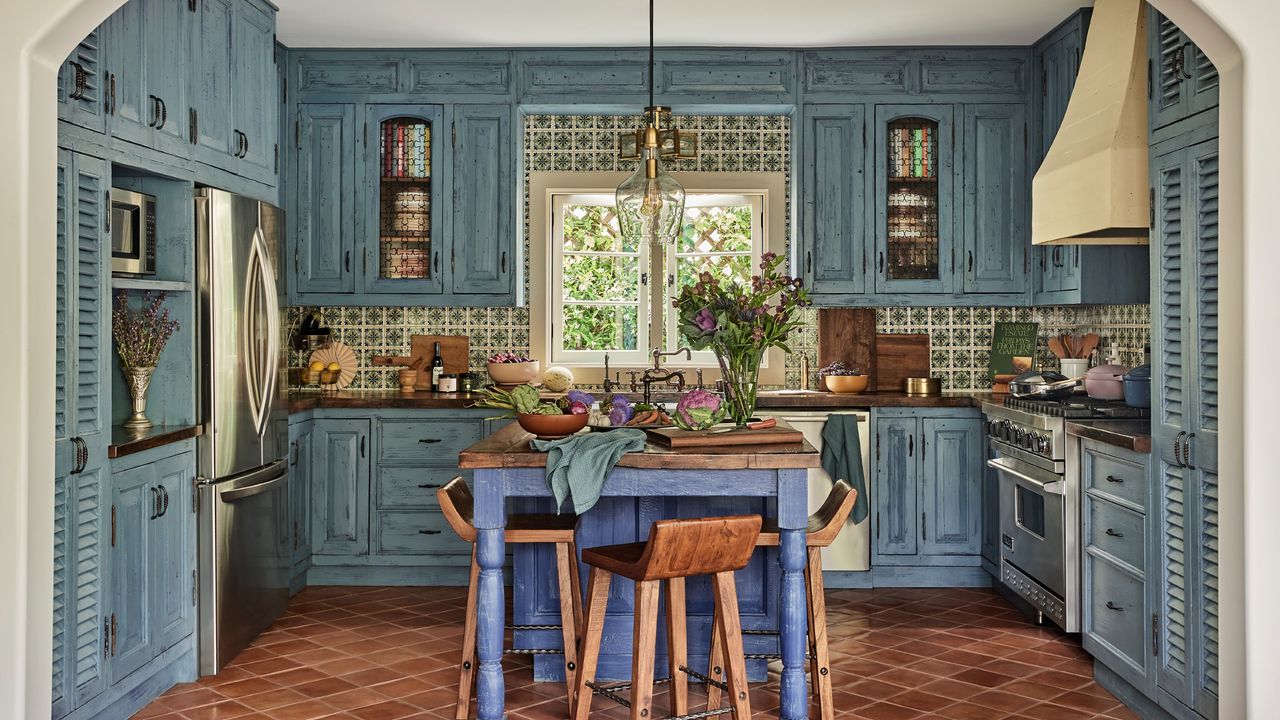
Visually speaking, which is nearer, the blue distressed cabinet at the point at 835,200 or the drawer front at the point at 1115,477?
the drawer front at the point at 1115,477

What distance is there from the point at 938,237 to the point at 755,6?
1.72 m

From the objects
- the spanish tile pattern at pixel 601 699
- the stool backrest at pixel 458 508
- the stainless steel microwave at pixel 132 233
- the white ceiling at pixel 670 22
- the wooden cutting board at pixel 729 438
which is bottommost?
the spanish tile pattern at pixel 601 699

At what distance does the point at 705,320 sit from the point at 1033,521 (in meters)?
2.06

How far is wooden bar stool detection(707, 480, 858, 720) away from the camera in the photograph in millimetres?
3646

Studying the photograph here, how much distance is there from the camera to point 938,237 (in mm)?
6207

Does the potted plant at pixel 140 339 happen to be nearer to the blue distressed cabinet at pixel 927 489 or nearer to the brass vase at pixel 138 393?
the brass vase at pixel 138 393

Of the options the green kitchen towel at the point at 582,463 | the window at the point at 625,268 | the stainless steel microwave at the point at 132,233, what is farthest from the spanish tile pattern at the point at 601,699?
the window at the point at 625,268

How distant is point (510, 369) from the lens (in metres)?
6.25

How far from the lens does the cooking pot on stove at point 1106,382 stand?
191 inches

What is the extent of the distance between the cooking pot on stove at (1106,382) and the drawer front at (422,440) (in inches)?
122

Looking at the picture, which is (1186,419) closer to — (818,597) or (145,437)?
(818,597)

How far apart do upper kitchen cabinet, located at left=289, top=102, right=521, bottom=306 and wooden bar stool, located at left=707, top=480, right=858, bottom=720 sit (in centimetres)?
293

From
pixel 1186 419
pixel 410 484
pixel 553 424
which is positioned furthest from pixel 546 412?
pixel 410 484
